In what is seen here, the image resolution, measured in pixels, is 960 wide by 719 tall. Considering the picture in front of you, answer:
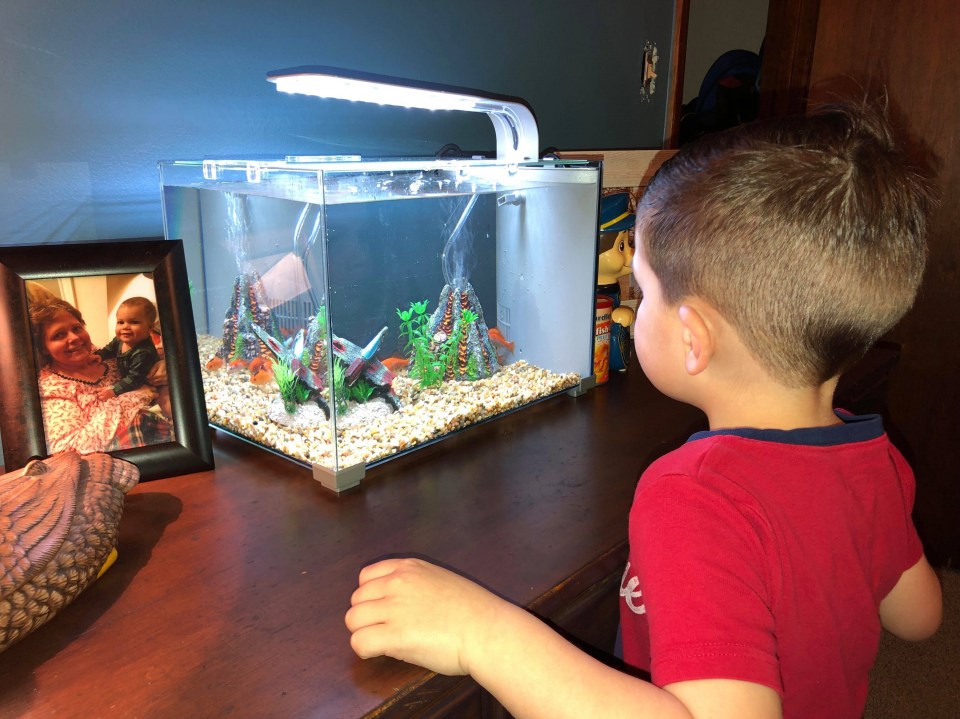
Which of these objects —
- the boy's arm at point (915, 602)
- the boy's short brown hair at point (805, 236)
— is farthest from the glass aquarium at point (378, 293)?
the boy's arm at point (915, 602)

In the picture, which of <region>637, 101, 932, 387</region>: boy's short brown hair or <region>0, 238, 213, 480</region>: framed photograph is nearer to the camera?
<region>637, 101, 932, 387</region>: boy's short brown hair

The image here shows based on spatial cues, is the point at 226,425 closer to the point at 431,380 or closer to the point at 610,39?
the point at 431,380

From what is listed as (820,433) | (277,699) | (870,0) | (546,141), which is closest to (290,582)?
(277,699)

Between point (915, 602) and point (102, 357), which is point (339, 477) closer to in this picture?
point (102, 357)

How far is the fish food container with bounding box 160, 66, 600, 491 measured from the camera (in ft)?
2.81

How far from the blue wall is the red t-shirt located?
81 centimetres

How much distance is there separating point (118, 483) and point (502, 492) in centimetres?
42

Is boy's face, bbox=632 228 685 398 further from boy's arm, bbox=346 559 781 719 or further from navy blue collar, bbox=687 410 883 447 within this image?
boy's arm, bbox=346 559 781 719

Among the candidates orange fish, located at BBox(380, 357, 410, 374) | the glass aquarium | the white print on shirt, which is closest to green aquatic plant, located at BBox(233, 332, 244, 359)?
the glass aquarium

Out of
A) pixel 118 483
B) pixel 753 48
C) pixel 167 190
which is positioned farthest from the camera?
pixel 753 48

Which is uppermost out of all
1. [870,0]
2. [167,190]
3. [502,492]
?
[870,0]

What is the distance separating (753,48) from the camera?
293 cm

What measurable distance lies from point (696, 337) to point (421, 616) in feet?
1.12

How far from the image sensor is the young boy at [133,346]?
0.87 m
